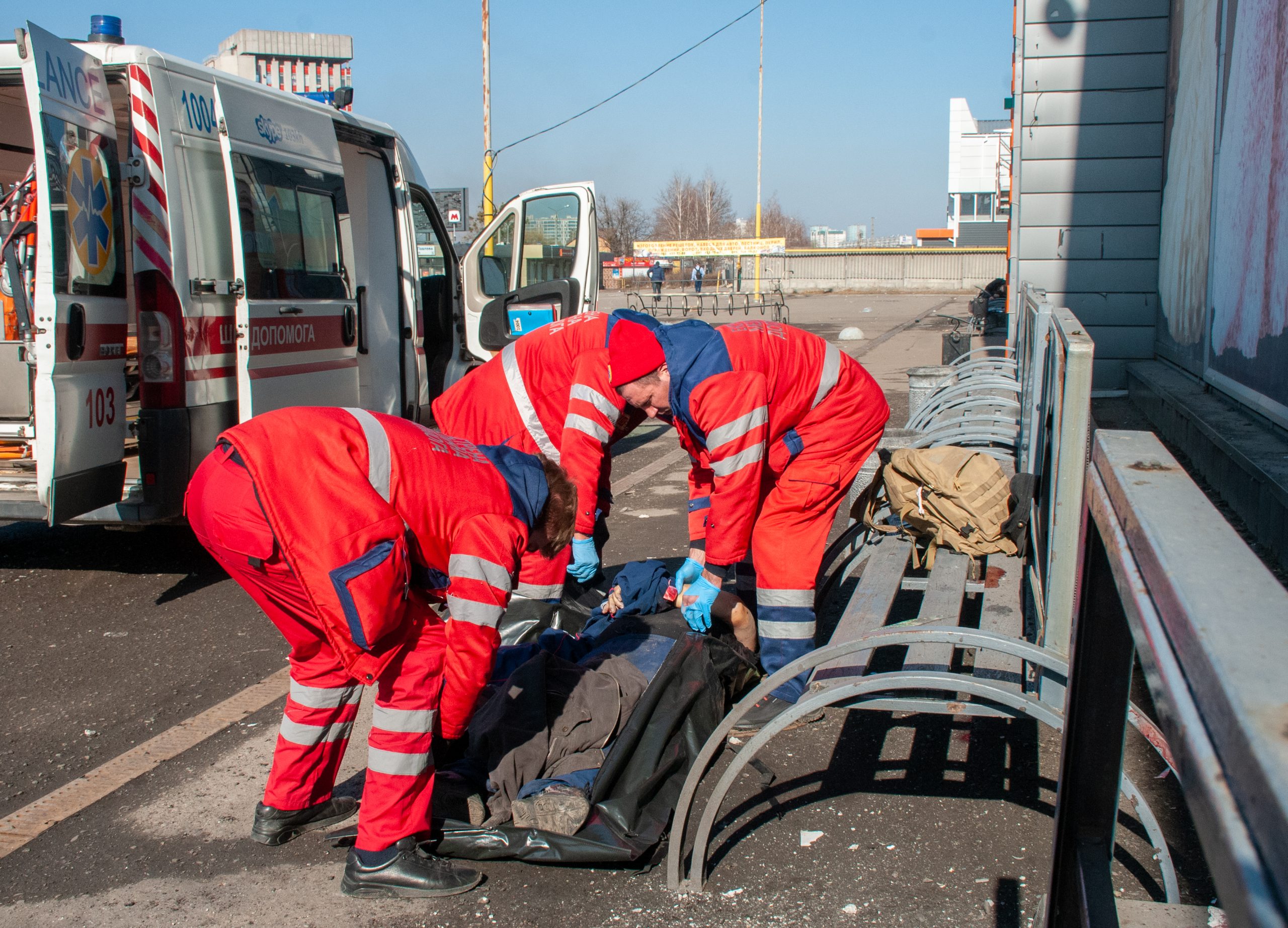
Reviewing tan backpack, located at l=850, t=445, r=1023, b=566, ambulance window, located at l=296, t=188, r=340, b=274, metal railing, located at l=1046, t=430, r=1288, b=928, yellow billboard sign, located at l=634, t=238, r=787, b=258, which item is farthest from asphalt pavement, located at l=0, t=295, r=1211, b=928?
yellow billboard sign, located at l=634, t=238, r=787, b=258

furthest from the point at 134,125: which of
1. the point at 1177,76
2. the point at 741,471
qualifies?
the point at 1177,76

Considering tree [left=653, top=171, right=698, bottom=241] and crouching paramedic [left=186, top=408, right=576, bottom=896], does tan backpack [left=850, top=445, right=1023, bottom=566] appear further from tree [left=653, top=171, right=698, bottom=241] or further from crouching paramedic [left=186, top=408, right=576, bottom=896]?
tree [left=653, top=171, right=698, bottom=241]

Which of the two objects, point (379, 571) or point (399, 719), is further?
point (399, 719)

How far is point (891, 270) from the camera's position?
45562 millimetres

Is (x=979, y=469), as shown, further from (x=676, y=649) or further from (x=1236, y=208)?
(x=1236, y=208)

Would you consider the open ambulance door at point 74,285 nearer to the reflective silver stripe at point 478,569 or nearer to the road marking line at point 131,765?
the road marking line at point 131,765

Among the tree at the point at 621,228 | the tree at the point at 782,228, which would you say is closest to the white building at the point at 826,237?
the tree at the point at 782,228

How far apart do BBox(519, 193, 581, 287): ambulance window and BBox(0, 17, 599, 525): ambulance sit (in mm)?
1526

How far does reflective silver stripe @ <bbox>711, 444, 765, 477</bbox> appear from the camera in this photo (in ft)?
11.4

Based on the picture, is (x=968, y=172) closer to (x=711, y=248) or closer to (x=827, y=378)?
(x=711, y=248)

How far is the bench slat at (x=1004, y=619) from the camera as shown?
2660 millimetres

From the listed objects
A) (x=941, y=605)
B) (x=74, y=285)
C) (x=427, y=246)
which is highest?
(x=427, y=246)

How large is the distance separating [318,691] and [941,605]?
1.96 meters

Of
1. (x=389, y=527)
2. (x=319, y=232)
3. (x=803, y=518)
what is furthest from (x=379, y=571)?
(x=319, y=232)
